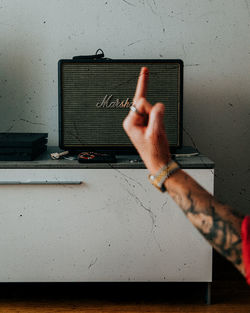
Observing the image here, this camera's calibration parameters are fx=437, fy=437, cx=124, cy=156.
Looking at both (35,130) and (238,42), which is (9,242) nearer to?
(35,130)

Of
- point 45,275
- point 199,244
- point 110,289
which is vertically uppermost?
point 199,244

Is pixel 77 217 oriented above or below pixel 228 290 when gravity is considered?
above

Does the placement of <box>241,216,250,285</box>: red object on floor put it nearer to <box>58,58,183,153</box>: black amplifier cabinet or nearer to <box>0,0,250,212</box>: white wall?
<box>58,58,183,153</box>: black amplifier cabinet

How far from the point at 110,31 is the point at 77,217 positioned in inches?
36.6

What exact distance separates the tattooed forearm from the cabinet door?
1003 millimetres

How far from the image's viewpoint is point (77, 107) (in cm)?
178

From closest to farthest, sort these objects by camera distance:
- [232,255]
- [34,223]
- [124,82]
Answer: [232,255]
[34,223]
[124,82]

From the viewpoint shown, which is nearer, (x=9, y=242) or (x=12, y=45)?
(x=9, y=242)

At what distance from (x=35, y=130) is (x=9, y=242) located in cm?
65

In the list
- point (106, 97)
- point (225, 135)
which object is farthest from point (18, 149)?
point (225, 135)

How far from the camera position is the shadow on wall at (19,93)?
6.83 ft

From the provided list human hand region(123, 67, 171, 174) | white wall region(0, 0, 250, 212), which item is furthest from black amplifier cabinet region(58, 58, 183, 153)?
human hand region(123, 67, 171, 174)

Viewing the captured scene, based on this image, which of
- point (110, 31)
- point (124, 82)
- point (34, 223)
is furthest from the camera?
point (110, 31)

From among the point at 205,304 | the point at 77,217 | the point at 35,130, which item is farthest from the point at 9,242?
the point at 205,304
